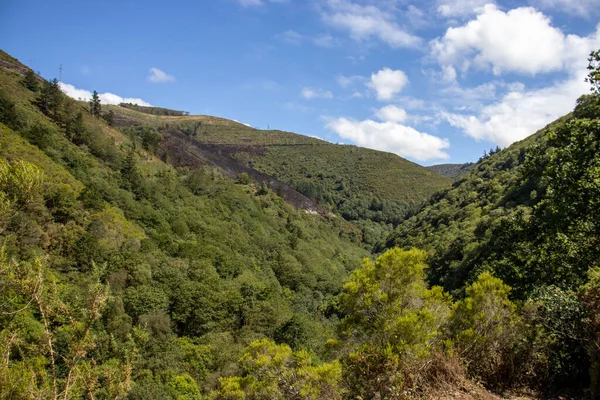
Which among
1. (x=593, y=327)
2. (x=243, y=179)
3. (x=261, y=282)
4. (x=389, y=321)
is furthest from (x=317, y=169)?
(x=593, y=327)

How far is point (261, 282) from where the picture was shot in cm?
4284

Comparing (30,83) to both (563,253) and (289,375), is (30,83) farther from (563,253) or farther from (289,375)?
(563,253)

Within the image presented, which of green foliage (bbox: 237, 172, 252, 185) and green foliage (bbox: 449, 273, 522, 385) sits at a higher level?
green foliage (bbox: 237, 172, 252, 185)

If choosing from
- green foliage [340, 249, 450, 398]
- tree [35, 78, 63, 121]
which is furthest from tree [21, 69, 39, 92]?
green foliage [340, 249, 450, 398]

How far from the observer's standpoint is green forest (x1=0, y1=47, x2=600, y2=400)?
6.47 meters

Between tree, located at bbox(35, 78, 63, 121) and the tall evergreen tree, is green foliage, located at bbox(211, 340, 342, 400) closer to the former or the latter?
tree, located at bbox(35, 78, 63, 121)

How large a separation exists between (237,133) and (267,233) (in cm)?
13149

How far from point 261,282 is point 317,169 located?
123 meters

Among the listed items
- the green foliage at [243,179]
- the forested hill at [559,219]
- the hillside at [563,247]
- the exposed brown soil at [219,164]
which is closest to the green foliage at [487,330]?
the hillside at [563,247]

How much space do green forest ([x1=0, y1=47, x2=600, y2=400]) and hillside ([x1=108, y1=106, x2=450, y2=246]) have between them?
22.4 m

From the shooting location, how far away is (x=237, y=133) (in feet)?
626

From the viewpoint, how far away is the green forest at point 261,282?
6.47 metres

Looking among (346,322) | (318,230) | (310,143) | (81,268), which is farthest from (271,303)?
(310,143)

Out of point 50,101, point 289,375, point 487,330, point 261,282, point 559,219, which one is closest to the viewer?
point 487,330
